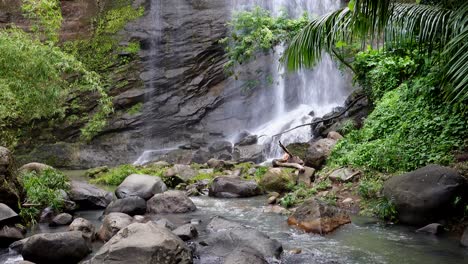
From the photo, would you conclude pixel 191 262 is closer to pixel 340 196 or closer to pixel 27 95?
pixel 340 196

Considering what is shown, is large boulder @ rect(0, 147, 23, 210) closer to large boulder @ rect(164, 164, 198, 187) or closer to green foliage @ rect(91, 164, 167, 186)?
large boulder @ rect(164, 164, 198, 187)

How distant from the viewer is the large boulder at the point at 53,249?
6992 millimetres

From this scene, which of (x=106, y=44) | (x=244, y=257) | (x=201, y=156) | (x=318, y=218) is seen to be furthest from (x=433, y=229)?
(x=106, y=44)

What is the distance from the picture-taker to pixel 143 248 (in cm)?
616

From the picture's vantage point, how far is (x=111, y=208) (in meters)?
10.3

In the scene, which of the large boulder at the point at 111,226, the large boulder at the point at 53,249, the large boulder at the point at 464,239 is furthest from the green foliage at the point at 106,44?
the large boulder at the point at 464,239

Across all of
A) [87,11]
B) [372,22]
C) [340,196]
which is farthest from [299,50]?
[87,11]

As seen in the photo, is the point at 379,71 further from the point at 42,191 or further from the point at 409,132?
the point at 42,191

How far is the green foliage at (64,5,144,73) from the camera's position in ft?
81.3

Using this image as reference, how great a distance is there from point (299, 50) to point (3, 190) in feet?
20.7

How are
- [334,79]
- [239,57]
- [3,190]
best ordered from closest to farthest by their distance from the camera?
[3,190], [239,57], [334,79]

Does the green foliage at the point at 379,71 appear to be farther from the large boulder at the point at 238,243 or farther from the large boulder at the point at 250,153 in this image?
the large boulder at the point at 238,243

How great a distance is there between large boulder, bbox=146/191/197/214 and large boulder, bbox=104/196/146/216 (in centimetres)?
32

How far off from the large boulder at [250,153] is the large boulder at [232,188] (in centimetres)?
576
